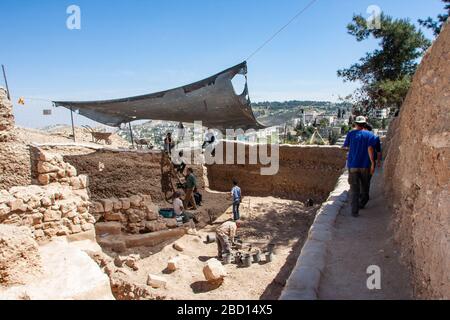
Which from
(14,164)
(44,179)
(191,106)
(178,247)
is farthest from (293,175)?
(14,164)

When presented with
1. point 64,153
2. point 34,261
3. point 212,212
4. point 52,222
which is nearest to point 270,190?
point 212,212

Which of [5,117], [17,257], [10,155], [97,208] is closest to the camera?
[17,257]

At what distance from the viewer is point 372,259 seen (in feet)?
9.38

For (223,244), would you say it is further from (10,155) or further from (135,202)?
(10,155)

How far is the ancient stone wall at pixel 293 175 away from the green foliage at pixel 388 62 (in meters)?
1.98

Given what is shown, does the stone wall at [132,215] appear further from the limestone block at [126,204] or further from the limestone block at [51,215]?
the limestone block at [51,215]

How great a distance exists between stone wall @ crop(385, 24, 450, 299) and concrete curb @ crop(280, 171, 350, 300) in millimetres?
629

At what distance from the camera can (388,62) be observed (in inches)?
378

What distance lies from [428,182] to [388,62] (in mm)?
8442

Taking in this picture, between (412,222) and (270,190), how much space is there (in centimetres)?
884

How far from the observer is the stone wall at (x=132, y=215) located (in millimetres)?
7688

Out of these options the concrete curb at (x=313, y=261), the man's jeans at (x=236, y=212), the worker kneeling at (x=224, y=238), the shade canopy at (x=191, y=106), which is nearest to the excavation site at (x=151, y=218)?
the man's jeans at (x=236, y=212)

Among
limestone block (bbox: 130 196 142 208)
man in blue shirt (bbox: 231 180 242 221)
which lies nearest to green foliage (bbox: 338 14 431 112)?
man in blue shirt (bbox: 231 180 242 221)
